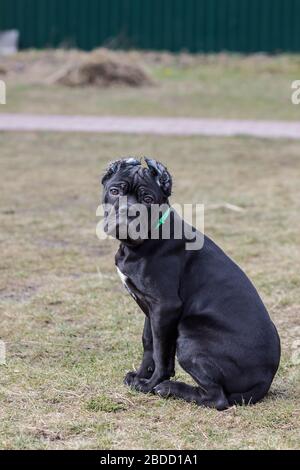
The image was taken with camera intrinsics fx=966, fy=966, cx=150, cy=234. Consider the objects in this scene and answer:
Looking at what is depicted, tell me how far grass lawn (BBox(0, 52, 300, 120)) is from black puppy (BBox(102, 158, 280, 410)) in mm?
10746

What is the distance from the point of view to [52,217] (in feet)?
29.6

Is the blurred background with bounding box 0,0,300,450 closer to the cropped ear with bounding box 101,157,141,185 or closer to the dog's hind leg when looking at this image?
the dog's hind leg

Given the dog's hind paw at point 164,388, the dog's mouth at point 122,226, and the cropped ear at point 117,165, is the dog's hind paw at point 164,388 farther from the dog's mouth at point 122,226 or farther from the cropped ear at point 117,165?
the cropped ear at point 117,165

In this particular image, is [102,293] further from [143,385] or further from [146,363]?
[143,385]

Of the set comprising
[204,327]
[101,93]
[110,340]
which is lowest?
[101,93]

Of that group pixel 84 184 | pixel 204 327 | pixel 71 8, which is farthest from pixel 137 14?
pixel 204 327

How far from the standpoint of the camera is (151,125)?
14.4 meters

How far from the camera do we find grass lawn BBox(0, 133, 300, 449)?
Result: 4371 mm

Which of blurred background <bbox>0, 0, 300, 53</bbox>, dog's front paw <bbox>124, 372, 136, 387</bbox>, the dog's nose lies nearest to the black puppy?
the dog's nose

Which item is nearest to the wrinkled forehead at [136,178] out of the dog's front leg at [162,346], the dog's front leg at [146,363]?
the dog's front leg at [162,346]

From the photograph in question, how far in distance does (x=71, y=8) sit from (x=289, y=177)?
1163 cm

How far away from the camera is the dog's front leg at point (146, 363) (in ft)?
16.0

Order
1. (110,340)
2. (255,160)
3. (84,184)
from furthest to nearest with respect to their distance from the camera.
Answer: (255,160) < (84,184) < (110,340)
